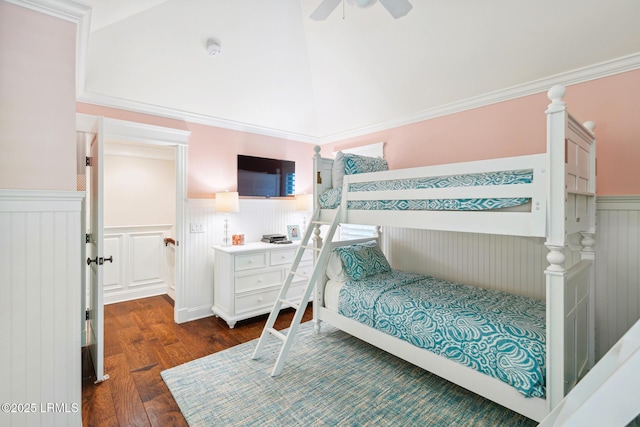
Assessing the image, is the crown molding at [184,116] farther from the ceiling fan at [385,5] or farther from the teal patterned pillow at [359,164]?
the ceiling fan at [385,5]

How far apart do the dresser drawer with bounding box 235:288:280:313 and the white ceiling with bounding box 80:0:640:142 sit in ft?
7.10

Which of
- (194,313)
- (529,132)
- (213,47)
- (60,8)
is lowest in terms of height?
(194,313)

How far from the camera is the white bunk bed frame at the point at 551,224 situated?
5.00 ft

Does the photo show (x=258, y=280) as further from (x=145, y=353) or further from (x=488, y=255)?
(x=488, y=255)

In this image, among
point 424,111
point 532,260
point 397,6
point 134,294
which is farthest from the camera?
point 134,294

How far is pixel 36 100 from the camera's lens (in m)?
1.54

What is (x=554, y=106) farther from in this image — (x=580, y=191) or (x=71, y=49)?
(x=71, y=49)

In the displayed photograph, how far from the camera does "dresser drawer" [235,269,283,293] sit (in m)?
3.36

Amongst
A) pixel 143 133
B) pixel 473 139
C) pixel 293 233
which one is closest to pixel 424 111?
pixel 473 139

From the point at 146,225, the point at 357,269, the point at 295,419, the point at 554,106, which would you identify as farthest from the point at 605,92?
the point at 146,225

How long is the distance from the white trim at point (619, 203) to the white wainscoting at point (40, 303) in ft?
11.8

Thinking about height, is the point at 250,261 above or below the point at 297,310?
above

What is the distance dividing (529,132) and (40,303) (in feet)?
12.3

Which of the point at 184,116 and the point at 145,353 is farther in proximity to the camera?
the point at 184,116
